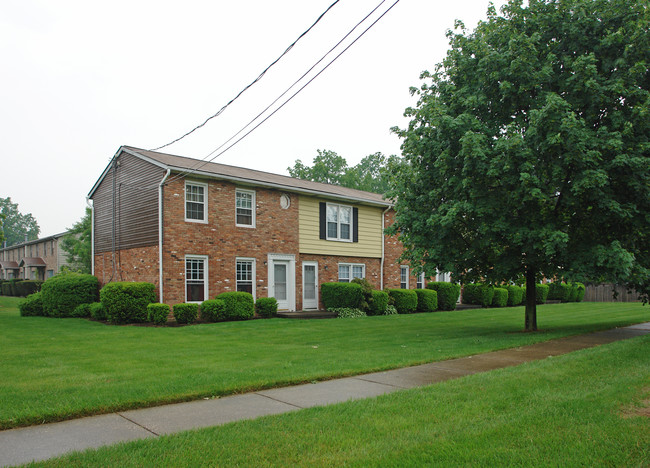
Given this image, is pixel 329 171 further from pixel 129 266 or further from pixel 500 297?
pixel 129 266

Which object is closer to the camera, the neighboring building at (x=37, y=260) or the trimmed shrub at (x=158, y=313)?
the trimmed shrub at (x=158, y=313)

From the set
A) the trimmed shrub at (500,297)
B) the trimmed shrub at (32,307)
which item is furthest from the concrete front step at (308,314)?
the trimmed shrub at (500,297)

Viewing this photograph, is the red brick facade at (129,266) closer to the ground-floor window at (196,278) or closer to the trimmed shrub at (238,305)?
the ground-floor window at (196,278)

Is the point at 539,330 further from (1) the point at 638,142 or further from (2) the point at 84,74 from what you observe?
(2) the point at 84,74

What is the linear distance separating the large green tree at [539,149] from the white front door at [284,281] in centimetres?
773

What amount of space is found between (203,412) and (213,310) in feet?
37.6

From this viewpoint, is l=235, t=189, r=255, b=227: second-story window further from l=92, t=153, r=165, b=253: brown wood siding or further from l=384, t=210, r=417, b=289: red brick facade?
l=384, t=210, r=417, b=289: red brick facade

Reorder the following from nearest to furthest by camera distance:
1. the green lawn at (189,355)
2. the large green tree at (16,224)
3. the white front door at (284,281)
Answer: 1. the green lawn at (189,355)
2. the white front door at (284,281)
3. the large green tree at (16,224)

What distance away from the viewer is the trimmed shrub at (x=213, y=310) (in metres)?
16.6

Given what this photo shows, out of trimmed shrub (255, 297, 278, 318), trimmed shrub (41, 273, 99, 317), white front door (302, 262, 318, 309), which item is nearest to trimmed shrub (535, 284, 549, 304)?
white front door (302, 262, 318, 309)

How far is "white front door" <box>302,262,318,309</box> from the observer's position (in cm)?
2059

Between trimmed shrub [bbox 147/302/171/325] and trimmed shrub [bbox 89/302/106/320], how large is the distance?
6.29 feet

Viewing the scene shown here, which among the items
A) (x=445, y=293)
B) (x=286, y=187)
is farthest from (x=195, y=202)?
(x=445, y=293)

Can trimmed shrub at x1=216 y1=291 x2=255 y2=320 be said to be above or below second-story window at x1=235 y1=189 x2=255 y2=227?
below
